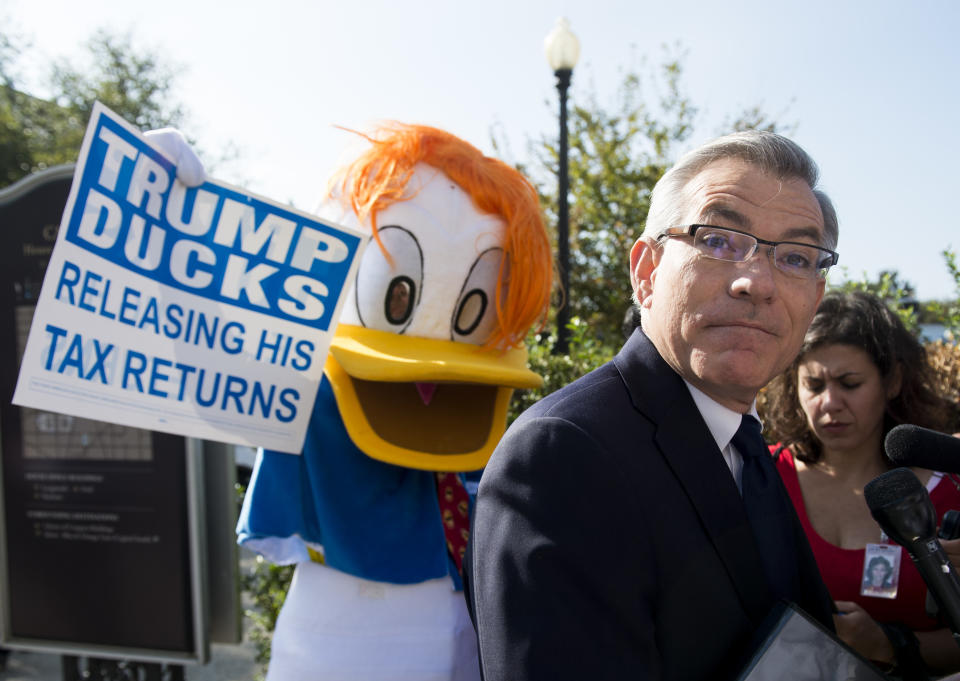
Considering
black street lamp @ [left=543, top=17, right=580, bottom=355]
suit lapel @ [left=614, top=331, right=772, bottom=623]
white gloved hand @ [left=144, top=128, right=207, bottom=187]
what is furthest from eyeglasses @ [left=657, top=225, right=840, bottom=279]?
black street lamp @ [left=543, top=17, right=580, bottom=355]

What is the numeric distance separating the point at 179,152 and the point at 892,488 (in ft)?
6.67

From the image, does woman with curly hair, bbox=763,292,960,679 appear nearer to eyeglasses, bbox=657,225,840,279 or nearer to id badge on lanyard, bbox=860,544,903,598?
id badge on lanyard, bbox=860,544,903,598

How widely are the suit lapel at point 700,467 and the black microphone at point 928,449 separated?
0.29m

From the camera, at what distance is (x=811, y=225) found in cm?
130

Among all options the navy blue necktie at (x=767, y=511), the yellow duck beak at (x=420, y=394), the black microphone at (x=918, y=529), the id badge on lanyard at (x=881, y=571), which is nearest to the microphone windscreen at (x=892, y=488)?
the black microphone at (x=918, y=529)

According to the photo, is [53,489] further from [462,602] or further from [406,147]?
[406,147]

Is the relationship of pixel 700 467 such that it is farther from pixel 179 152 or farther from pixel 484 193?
pixel 179 152

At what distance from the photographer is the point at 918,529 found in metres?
1.10

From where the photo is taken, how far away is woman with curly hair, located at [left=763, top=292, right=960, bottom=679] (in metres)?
2.19

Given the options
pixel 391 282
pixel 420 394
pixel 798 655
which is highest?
pixel 391 282

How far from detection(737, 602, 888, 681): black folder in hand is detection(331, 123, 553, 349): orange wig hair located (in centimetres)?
159

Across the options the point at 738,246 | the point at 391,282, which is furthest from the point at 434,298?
the point at 738,246

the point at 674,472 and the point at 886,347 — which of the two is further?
the point at 886,347

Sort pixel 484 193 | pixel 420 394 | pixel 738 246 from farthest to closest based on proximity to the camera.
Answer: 1. pixel 484 193
2. pixel 420 394
3. pixel 738 246
